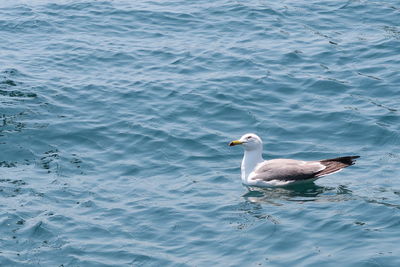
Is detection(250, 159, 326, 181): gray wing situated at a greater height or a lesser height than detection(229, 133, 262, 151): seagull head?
lesser

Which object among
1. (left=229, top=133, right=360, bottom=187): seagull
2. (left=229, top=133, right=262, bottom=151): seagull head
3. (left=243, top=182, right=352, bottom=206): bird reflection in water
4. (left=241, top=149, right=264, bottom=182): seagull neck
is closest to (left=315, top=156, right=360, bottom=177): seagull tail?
(left=229, top=133, right=360, bottom=187): seagull

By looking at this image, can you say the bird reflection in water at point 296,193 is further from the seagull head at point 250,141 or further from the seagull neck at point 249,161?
the seagull head at point 250,141

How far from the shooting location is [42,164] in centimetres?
1884

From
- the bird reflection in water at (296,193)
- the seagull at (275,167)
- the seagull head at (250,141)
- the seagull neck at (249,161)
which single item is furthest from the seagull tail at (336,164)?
the seagull head at (250,141)

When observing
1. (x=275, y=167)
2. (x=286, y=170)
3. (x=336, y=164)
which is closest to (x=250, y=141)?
(x=275, y=167)

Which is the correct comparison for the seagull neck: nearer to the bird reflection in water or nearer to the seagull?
the seagull

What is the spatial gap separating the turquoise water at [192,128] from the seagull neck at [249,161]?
1.16 ft

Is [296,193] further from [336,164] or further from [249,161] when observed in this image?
[249,161]

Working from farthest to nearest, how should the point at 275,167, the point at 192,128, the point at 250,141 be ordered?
the point at 192,128 < the point at 250,141 < the point at 275,167

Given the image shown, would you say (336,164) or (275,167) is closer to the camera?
(336,164)

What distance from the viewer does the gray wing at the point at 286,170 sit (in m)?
18.0

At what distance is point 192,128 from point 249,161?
2475 mm

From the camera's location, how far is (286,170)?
18188 mm

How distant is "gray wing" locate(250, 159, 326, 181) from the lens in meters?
18.0
